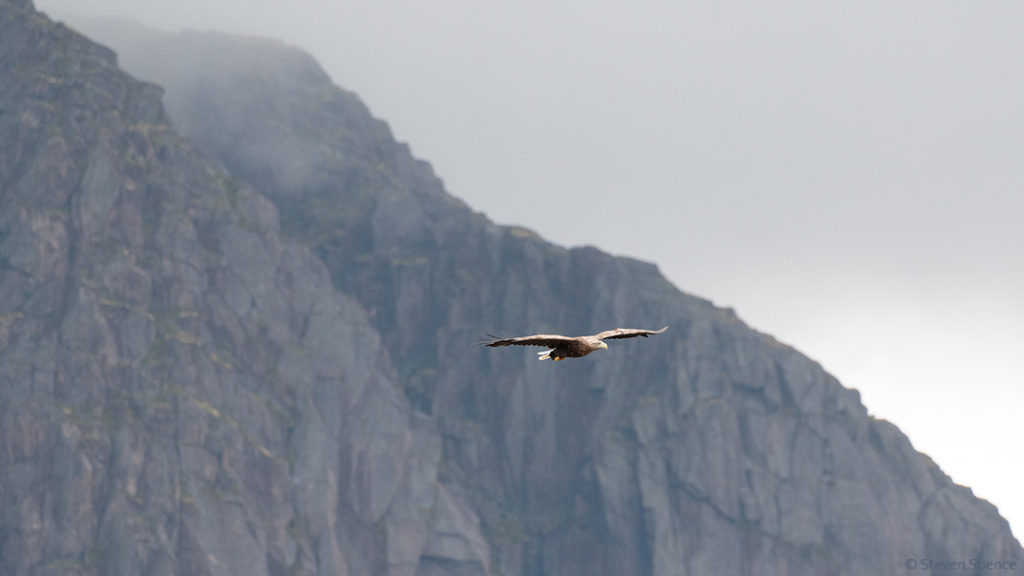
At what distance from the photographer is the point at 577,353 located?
370 ft

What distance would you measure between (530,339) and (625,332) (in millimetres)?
8512

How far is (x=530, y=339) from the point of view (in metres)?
107

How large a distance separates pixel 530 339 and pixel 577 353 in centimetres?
620

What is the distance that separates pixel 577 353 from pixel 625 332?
340cm

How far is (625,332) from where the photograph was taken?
113312 mm
